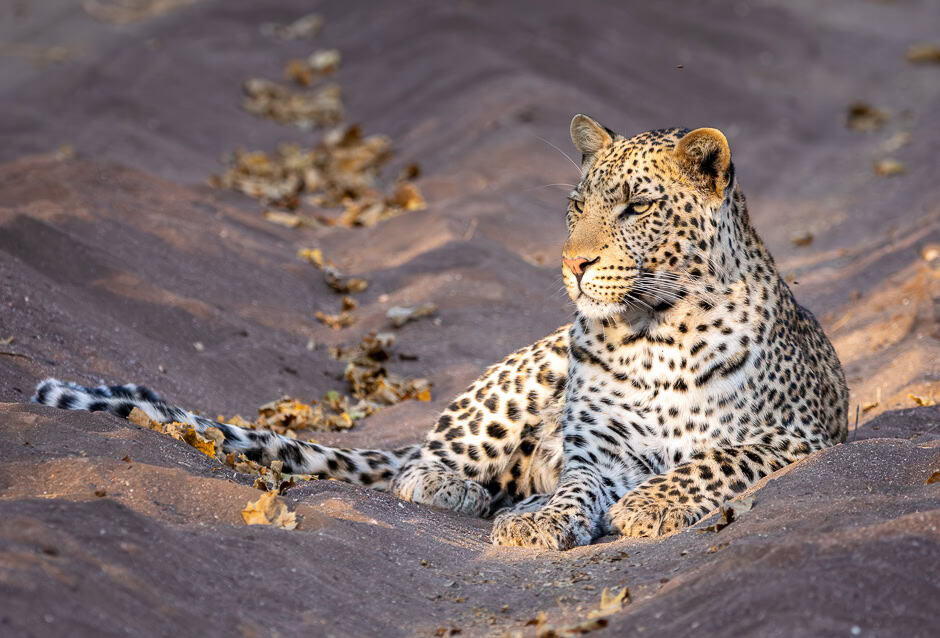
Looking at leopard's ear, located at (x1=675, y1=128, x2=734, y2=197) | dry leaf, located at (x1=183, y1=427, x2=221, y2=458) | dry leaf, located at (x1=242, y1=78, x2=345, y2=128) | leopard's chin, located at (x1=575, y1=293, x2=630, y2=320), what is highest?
leopard's ear, located at (x1=675, y1=128, x2=734, y2=197)

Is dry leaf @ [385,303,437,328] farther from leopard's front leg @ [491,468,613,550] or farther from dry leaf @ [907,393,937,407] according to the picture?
leopard's front leg @ [491,468,613,550]

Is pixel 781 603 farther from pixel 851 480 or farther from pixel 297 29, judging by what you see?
pixel 297 29

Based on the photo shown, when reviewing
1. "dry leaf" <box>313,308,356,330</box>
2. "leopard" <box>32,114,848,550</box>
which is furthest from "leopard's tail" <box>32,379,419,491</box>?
"dry leaf" <box>313,308,356,330</box>

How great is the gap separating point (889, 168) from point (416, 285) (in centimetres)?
748

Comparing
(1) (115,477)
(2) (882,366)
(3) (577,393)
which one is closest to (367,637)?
(1) (115,477)

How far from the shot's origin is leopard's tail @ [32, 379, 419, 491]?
6.00m

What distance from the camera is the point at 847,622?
12.3 feet

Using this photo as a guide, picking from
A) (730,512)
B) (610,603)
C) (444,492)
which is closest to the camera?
(610,603)

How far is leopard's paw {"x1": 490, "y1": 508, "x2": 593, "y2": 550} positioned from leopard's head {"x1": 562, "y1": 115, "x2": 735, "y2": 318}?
3.31ft

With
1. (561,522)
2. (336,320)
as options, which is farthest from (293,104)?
(561,522)

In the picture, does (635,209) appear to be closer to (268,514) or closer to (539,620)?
(268,514)

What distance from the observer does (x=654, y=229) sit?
6.21 metres

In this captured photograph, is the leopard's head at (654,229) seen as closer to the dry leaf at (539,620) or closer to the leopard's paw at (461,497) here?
the leopard's paw at (461,497)

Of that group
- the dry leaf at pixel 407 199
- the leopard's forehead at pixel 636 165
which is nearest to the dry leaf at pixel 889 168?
the dry leaf at pixel 407 199
